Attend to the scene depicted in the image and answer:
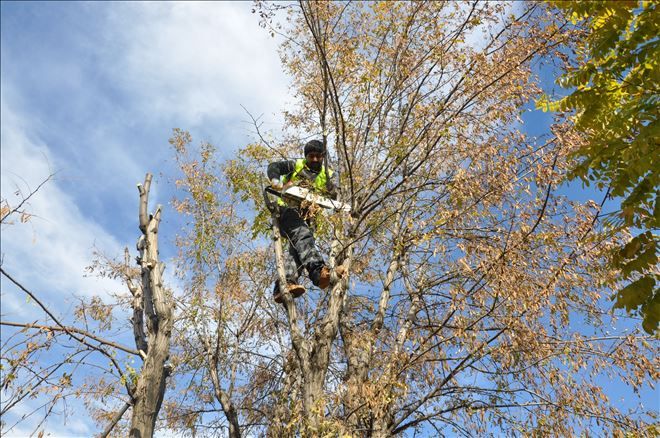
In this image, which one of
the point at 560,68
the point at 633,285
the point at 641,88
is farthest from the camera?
the point at 560,68

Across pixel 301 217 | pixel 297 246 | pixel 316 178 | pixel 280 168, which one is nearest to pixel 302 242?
pixel 297 246

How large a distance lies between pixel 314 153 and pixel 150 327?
285 cm

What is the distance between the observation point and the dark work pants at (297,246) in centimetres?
593

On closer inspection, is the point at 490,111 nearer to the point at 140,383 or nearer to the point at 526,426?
the point at 526,426

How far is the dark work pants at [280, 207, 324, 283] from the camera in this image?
593 centimetres

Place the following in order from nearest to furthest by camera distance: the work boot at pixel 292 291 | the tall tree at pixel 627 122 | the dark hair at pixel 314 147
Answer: the tall tree at pixel 627 122
the work boot at pixel 292 291
the dark hair at pixel 314 147

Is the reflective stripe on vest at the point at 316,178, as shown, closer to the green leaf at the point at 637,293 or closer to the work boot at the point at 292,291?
the work boot at the point at 292,291

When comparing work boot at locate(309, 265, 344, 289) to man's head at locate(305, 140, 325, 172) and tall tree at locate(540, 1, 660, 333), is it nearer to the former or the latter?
man's head at locate(305, 140, 325, 172)

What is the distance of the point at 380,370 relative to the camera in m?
7.36

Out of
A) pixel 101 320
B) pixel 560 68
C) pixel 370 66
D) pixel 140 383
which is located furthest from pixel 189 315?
pixel 560 68

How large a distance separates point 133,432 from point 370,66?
16.2 feet

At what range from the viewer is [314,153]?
6.85 m

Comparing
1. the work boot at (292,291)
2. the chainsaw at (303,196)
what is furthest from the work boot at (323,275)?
the chainsaw at (303,196)

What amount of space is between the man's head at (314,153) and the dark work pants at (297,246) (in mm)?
758
